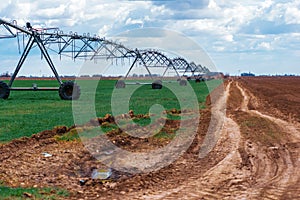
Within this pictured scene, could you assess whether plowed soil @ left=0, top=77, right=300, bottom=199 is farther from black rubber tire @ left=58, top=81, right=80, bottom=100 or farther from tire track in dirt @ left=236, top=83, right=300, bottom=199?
black rubber tire @ left=58, top=81, right=80, bottom=100

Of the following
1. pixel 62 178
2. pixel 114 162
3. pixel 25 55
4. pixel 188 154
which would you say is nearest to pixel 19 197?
pixel 62 178

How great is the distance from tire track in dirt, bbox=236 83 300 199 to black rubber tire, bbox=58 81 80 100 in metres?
20.5

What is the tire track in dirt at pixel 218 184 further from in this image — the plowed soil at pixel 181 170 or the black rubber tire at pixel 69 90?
the black rubber tire at pixel 69 90

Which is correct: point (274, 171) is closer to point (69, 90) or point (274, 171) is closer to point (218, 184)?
point (218, 184)

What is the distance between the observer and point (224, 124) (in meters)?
20.5

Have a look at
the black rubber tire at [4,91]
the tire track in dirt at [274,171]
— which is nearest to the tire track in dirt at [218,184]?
the tire track in dirt at [274,171]

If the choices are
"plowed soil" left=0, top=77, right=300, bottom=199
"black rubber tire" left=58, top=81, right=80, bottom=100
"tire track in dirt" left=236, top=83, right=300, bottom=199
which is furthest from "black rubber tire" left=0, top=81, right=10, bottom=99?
"tire track in dirt" left=236, top=83, right=300, bottom=199

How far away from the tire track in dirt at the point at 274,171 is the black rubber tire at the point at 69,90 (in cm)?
2049

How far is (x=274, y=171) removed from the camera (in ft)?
36.0

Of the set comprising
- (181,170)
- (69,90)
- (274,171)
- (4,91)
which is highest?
(69,90)

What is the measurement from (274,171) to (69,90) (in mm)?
24885

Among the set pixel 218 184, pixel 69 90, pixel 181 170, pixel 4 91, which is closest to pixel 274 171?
pixel 218 184

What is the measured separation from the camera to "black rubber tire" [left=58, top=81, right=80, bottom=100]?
111 ft

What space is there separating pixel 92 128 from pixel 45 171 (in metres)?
6.63
